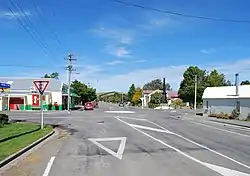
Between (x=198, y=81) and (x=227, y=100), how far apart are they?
57.7 metres

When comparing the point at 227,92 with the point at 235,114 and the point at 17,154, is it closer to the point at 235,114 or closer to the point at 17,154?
the point at 235,114

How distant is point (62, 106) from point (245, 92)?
124ft

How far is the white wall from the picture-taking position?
146ft

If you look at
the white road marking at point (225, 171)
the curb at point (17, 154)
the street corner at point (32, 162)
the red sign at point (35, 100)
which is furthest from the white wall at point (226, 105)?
the white road marking at point (225, 171)

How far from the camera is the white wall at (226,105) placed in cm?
4462

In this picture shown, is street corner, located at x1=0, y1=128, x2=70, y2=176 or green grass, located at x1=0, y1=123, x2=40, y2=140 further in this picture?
green grass, located at x1=0, y1=123, x2=40, y2=140

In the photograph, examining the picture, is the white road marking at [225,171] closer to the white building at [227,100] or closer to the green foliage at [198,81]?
the white building at [227,100]

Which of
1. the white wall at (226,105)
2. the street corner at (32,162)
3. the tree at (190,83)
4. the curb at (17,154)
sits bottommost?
the street corner at (32,162)

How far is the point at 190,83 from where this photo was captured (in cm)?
10662

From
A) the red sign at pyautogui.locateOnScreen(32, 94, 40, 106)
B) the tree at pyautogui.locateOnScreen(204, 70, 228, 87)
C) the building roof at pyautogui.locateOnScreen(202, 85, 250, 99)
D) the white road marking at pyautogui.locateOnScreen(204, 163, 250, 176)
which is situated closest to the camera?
the white road marking at pyautogui.locateOnScreen(204, 163, 250, 176)

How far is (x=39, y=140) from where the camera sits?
1864cm

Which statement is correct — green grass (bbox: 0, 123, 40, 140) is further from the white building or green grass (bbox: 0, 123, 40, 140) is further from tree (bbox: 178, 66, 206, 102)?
tree (bbox: 178, 66, 206, 102)

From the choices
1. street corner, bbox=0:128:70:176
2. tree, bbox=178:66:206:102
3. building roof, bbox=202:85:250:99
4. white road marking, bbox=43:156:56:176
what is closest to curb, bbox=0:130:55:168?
street corner, bbox=0:128:70:176

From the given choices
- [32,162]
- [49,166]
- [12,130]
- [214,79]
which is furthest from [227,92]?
[214,79]
